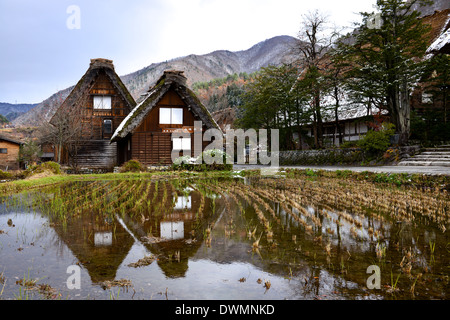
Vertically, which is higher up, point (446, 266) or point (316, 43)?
point (316, 43)

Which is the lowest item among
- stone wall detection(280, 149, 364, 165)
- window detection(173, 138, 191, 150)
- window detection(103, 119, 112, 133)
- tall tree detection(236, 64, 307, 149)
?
stone wall detection(280, 149, 364, 165)

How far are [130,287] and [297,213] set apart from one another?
3.70 m

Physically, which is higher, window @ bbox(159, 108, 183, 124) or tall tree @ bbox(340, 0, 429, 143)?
tall tree @ bbox(340, 0, 429, 143)

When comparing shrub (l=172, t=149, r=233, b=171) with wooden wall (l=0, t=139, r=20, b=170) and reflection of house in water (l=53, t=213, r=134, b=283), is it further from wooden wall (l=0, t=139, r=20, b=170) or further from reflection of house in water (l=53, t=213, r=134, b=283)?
wooden wall (l=0, t=139, r=20, b=170)

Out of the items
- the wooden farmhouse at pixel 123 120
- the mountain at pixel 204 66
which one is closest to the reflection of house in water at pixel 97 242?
the wooden farmhouse at pixel 123 120

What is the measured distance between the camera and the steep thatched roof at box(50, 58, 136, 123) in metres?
22.1

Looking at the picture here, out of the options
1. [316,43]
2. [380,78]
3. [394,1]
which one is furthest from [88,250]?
[316,43]

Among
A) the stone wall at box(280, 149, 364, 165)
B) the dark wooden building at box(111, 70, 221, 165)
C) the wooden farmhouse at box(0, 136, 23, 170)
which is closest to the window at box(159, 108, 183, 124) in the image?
the dark wooden building at box(111, 70, 221, 165)

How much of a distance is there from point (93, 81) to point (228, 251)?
24699mm

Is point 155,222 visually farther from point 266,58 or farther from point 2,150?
point 266,58

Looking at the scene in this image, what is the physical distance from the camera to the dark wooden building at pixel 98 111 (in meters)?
23.2

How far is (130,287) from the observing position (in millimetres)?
2373

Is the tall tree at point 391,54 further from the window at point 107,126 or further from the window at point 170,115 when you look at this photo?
the window at point 107,126

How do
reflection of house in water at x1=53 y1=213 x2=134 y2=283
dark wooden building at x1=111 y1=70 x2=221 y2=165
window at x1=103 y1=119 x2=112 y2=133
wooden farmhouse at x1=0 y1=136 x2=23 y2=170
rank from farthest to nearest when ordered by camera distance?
1. wooden farmhouse at x1=0 y1=136 x2=23 y2=170
2. window at x1=103 y1=119 x2=112 y2=133
3. dark wooden building at x1=111 y1=70 x2=221 y2=165
4. reflection of house in water at x1=53 y1=213 x2=134 y2=283
